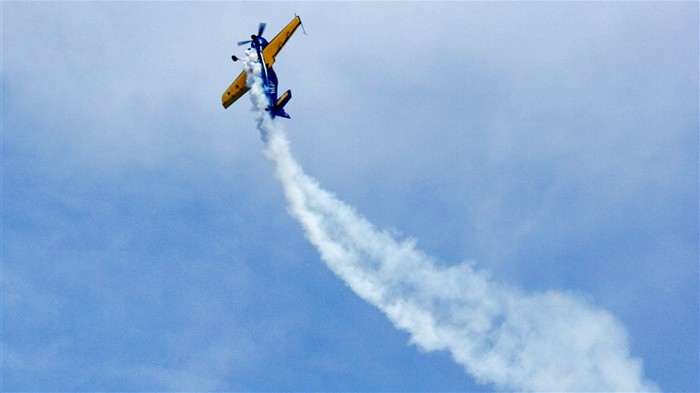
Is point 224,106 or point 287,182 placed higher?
point 224,106

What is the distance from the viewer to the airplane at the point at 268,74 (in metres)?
87.8

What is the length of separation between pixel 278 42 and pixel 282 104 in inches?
382

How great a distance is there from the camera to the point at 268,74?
8844cm

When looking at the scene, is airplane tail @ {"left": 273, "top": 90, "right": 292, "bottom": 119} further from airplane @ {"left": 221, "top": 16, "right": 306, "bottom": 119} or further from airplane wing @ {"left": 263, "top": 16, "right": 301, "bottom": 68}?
airplane wing @ {"left": 263, "top": 16, "right": 301, "bottom": 68}

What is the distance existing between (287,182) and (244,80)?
14.6m

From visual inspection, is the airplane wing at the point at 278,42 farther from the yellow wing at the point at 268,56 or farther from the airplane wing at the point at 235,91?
the airplane wing at the point at 235,91

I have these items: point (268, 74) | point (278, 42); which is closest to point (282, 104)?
point (268, 74)

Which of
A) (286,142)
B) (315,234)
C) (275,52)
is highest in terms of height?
(275,52)

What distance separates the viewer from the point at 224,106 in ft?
305

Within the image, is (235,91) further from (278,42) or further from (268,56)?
(278,42)

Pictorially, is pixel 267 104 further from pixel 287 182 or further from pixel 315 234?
pixel 315 234

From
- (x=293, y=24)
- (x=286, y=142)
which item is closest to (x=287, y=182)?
(x=286, y=142)

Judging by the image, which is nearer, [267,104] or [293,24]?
[267,104]

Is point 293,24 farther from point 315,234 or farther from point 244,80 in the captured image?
point 315,234
